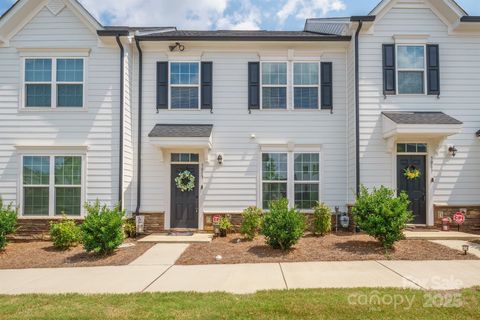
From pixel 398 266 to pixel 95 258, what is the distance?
254 inches

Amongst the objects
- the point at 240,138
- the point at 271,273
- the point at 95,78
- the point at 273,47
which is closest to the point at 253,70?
the point at 273,47

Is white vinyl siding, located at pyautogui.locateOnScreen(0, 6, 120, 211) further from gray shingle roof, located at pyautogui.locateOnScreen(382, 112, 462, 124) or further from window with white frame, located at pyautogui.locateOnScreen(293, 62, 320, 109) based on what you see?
gray shingle roof, located at pyautogui.locateOnScreen(382, 112, 462, 124)

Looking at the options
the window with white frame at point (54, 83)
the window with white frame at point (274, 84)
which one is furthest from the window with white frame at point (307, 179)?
the window with white frame at point (54, 83)

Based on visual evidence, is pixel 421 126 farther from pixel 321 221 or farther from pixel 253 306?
pixel 253 306

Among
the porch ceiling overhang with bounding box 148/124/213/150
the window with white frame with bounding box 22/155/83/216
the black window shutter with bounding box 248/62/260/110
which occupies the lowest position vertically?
the window with white frame with bounding box 22/155/83/216

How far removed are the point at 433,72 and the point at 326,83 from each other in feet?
10.4

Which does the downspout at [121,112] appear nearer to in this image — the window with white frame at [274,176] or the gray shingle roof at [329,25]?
the window with white frame at [274,176]

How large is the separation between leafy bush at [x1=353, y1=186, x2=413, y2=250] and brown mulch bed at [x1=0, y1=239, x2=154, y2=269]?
5.45m

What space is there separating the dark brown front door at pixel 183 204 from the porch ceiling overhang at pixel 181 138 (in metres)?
0.84

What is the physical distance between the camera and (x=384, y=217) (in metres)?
8.02

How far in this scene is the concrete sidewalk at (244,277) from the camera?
18.6 feet

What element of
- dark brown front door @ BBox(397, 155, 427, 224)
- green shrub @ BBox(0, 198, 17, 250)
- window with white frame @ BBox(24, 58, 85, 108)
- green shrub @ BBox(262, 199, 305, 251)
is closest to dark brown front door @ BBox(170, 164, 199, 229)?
green shrub @ BBox(262, 199, 305, 251)

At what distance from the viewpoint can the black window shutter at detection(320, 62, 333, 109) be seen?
11023mm

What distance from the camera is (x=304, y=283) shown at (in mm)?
5805
